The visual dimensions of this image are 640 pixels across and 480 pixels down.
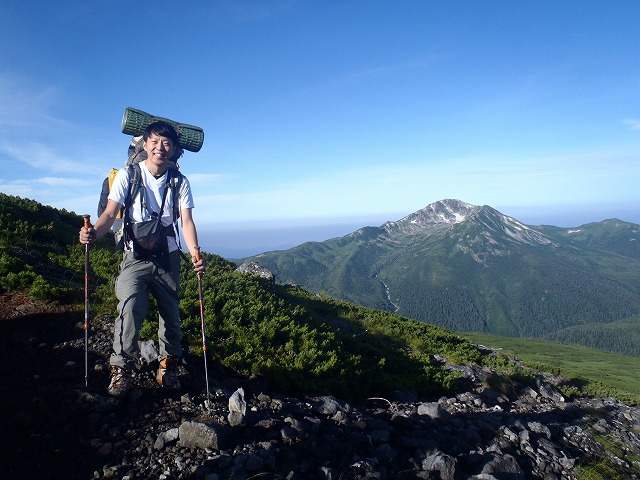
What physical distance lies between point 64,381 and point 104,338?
5.29 ft

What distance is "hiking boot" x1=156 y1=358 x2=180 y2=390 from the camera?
6.57 m

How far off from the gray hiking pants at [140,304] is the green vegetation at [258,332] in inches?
59.7

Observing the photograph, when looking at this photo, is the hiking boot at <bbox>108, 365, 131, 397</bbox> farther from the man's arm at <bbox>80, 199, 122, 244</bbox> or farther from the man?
the man's arm at <bbox>80, 199, 122, 244</bbox>

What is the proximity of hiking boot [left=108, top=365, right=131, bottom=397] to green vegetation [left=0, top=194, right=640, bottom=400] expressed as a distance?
75.9 inches

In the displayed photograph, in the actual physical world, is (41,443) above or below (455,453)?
above

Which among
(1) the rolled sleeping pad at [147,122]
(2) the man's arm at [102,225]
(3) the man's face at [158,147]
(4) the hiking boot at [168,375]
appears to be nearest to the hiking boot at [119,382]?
(4) the hiking boot at [168,375]

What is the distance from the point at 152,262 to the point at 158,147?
1.90 m

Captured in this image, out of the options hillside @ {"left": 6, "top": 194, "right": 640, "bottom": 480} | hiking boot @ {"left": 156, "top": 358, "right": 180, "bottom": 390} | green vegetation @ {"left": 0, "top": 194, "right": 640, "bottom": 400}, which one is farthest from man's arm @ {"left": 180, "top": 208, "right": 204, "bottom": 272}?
green vegetation @ {"left": 0, "top": 194, "right": 640, "bottom": 400}

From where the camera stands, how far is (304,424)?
6316 millimetres

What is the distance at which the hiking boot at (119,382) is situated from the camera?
238 inches

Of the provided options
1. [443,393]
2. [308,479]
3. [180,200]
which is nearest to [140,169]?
[180,200]

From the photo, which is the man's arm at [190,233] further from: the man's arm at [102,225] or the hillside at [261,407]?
the hillside at [261,407]

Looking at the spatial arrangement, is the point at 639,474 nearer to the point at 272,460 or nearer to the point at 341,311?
the point at 272,460

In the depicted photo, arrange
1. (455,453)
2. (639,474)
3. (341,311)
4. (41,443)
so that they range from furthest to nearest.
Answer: (341,311) → (639,474) → (455,453) → (41,443)
